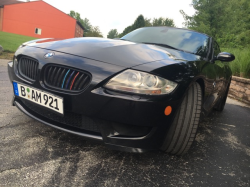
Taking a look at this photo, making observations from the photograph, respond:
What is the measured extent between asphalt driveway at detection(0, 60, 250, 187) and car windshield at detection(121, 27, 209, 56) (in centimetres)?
111

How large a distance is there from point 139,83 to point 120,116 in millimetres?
253

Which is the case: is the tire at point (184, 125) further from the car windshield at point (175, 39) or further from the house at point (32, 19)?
the house at point (32, 19)

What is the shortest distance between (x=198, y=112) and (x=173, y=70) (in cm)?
47

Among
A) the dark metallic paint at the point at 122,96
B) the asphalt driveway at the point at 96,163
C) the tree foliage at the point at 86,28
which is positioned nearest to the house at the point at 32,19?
the tree foliage at the point at 86,28

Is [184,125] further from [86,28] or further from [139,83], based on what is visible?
[86,28]

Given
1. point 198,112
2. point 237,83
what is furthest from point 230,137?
point 237,83

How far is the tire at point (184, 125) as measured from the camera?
1.56 meters

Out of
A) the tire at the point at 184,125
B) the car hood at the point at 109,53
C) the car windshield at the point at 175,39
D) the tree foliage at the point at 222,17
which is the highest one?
the tree foliage at the point at 222,17

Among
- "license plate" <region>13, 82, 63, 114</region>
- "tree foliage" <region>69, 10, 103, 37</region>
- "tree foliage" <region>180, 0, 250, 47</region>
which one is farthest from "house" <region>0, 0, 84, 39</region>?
"license plate" <region>13, 82, 63, 114</region>

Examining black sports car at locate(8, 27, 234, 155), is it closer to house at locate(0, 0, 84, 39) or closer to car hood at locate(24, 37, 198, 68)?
car hood at locate(24, 37, 198, 68)

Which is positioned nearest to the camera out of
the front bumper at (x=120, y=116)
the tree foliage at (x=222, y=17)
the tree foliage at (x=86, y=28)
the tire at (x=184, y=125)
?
the front bumper at (x=120, y=116)

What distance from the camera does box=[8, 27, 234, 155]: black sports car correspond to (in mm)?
1326

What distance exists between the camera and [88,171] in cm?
143

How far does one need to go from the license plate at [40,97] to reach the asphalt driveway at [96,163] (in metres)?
0.40
